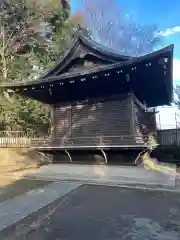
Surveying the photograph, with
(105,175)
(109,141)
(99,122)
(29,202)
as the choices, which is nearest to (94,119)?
(99,122)

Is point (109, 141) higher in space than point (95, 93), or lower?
lower

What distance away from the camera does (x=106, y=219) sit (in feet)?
15.3

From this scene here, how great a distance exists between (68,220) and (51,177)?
510 centimetres

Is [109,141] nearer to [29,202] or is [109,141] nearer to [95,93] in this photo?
[95,93]

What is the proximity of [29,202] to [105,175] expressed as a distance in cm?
392

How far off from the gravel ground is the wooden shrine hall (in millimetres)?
3069

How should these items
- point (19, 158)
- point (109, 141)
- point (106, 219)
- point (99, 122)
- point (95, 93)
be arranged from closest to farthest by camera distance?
point (106, 219) → point (109, 141) → point (99, 122) → point (95, 93) → point (19, 158)

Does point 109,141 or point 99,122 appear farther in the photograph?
point 99,122

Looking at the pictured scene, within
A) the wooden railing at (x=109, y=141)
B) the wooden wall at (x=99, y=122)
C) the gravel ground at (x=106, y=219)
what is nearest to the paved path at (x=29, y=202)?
the gravel ground at (x=106, y=219)

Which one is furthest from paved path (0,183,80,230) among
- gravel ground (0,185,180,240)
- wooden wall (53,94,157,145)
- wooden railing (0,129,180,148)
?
wooden wall (53,94,157,145)

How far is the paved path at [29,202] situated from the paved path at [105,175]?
3.78 feet

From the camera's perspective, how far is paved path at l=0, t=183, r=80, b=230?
4.84 m

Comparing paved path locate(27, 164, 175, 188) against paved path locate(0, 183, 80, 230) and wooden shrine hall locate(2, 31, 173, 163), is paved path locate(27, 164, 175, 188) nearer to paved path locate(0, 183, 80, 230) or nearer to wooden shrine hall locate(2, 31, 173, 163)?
wooden shrine hall locate(2, 31, 173, 163)

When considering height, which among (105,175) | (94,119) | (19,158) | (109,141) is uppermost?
(94,119)
